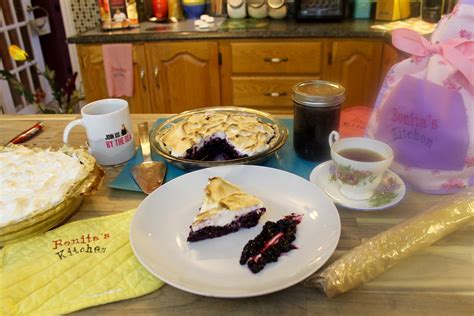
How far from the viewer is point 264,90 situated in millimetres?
2420

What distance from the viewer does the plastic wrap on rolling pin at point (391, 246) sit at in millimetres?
631

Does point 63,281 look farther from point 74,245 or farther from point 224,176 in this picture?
point 224,176

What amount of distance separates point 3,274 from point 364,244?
2.00ft

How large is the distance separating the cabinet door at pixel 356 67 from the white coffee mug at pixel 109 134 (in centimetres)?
156

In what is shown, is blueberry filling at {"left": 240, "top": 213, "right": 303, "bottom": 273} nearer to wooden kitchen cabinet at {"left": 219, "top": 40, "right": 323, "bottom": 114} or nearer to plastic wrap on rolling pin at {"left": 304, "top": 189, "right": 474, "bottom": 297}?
plastic wrap on rolling pin at {"left": 304, "top": 189, "right": 474, "bottom": 297}

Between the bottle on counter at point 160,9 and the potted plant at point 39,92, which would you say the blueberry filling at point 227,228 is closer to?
the potted plant at point 39,92

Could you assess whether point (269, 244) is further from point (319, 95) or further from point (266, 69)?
point (266, 69)

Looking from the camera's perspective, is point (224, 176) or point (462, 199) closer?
point (462, 199)

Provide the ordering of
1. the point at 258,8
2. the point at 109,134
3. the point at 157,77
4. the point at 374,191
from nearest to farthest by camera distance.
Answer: the point at 374,191 → the point at 109,134 → the point at 157,77 → the point at 258,8

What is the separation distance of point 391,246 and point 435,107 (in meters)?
0.34

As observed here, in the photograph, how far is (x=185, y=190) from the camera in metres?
0.87

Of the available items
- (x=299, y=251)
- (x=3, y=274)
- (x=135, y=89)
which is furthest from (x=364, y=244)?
(x=135, y=89)

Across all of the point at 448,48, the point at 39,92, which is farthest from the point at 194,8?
the point at 448,48

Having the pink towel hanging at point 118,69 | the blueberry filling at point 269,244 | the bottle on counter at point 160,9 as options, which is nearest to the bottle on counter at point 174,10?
the bottle on counter at point 160,9
